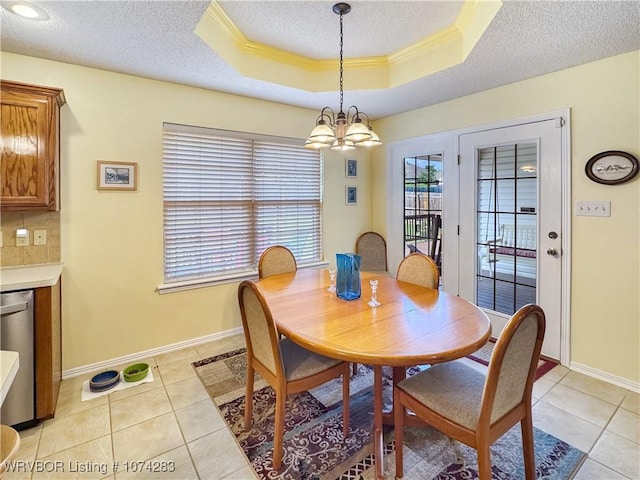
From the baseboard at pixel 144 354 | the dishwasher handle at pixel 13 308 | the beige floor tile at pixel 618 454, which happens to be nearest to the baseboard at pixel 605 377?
the beige floor tile at pixel 618 454

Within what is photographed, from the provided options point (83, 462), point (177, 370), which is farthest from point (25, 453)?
point (177, 370)

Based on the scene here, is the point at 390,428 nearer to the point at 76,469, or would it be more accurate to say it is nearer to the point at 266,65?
the point at 76,469

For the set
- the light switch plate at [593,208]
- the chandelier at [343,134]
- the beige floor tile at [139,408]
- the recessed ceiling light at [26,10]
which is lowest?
the beige floor tile at [139,408]

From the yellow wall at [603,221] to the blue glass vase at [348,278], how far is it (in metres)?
1.87

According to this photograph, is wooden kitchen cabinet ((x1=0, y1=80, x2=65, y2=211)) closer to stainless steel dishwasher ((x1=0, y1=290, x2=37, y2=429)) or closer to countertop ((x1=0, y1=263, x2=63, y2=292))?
countertop ((x1=0, y1=263, x2=63, y2=292))

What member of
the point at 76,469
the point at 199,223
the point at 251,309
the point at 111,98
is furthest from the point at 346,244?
the point at 76,469

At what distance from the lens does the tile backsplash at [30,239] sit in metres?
2.29

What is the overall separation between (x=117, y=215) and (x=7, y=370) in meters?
1.99

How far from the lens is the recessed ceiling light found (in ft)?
5.81

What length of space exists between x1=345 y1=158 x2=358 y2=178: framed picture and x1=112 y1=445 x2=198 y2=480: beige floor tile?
3.24 meters

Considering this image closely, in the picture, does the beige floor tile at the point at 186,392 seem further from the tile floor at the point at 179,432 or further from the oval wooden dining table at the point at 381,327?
the oval wooden dining table at the point at 381,327

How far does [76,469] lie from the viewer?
1670mm

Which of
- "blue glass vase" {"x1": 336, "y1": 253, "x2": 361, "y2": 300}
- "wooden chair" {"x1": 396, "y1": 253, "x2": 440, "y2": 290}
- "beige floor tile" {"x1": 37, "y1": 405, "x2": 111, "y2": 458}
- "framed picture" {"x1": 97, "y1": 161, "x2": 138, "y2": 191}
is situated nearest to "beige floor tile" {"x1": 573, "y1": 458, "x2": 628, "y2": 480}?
"wooden chair" {"x1": 396, "y1": 253, "x2": 440, "y2": 290}

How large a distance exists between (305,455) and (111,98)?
2.92 metres
